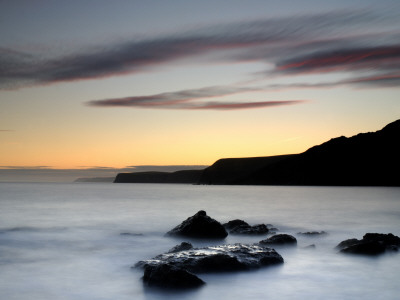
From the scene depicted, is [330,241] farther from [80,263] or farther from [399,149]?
[399,149]

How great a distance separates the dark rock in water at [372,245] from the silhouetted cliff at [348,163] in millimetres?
130944

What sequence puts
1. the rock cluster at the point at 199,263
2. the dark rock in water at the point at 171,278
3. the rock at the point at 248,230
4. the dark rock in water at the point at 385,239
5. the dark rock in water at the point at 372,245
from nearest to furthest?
1. the dark rock in water at the point at 171,278
2. the rock cluster at the point at 199,263
3. the dark rock in water at the point at 372,245
4. the dark rock in water at the point at 385,239
5. the rock at the point at 248,230

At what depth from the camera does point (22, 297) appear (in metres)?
8.78

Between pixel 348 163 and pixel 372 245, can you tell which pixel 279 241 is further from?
pixel 348 163

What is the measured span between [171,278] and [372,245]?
7.37 metres

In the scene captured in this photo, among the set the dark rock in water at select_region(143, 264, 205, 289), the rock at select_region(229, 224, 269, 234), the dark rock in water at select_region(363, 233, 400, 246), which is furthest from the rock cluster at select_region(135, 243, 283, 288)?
the rock at select_region(229, 224, 269, 234)

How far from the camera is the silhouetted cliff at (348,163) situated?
139375mm

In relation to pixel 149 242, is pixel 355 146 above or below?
above

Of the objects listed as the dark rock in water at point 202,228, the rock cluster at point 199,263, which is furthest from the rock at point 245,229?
the rock cluster at point 199,263

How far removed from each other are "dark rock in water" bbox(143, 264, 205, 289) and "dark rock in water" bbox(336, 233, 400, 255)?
246 inches

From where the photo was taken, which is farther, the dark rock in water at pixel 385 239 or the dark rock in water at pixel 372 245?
the dark rock in water at pixel 385 239

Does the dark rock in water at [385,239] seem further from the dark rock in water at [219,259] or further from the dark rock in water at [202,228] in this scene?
the dark rock in water at [202,228]

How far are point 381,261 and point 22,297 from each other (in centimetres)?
972

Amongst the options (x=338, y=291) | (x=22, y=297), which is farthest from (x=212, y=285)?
(x=22, y=297)
